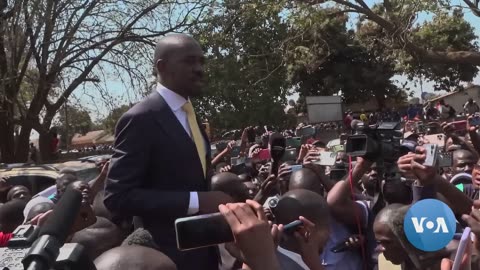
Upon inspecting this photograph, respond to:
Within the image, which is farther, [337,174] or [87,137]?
[87,137]

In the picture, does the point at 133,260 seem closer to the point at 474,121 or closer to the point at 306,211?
the point at 306,211

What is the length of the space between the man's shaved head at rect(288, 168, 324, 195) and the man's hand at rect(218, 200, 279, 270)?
237 cm

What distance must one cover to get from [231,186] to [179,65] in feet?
6.01

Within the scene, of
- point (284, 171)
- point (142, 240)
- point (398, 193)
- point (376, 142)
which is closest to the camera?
point (142, 240)

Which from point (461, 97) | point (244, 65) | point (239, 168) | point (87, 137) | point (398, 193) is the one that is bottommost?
point (398, 193)

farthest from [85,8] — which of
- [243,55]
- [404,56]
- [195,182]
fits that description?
[195,182]

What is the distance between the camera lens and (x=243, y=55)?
1563cm

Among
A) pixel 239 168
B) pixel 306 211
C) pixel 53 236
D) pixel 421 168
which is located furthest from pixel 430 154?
pixel 239 168

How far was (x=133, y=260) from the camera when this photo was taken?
183 cm

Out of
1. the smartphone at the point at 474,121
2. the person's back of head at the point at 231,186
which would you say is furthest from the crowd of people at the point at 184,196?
the smartphone at the point at 474,121

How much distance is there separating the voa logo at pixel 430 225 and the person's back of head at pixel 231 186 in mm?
2025

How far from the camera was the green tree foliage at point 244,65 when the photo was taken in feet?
39.5

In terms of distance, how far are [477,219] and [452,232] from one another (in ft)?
0.62

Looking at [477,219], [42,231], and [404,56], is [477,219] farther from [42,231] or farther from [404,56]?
[404,56]
